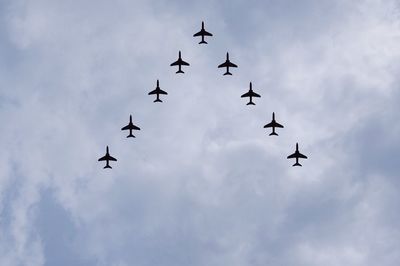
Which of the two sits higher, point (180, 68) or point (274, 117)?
point (180, 68)

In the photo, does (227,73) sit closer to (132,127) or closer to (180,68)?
(180,68)

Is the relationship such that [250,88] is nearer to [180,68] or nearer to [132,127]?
[180,68]

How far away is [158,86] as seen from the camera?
183125 millimetres

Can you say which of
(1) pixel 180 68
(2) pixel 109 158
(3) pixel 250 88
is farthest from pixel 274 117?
(2) pixel 109 158

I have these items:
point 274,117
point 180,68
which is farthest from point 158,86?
point 274,117

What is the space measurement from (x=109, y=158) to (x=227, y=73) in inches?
1472

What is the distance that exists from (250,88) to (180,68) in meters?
18.7

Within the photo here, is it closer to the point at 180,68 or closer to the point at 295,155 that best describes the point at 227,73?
the point at 180,68

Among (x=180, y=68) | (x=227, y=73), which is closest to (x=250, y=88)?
(x=227, y=73)

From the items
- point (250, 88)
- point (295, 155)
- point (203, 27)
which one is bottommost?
point (295, 155)

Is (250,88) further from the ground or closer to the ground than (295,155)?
further from the ground

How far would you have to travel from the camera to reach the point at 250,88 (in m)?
181

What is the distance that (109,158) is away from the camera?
601ft

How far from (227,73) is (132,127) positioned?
2820 cm
